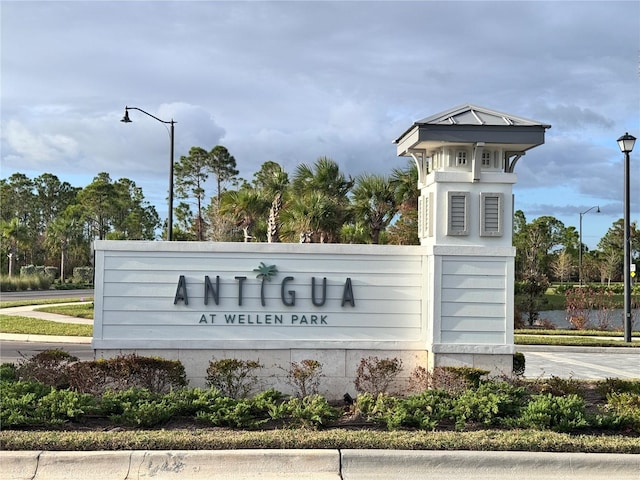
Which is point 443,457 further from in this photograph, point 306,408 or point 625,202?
point 625,202

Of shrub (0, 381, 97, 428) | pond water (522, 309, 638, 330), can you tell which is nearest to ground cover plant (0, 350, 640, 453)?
shrub (0, 381, 97, 428)

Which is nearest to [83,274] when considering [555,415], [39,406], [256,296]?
[256,296]

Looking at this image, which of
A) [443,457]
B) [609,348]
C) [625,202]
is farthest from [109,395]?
[625,202]

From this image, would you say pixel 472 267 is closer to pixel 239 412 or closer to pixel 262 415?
pixel 262 415

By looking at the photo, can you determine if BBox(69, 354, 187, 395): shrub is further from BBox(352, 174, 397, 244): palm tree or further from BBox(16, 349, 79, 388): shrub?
BBox(352, 174, 397, 244): palm tree

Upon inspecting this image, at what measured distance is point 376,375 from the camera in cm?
955

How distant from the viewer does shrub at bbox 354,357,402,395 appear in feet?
31.1

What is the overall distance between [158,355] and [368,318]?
3.12 metres

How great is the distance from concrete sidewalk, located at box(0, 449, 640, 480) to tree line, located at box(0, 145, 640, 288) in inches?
587

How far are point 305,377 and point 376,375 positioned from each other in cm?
107

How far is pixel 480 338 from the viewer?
398 inches

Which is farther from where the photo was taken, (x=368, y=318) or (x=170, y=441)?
(x=368, y=318)

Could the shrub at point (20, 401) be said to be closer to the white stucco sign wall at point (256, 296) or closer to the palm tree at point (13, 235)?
the white stucco sign wall at point (256, 296)

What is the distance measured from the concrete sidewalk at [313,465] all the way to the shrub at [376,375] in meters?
2.75
